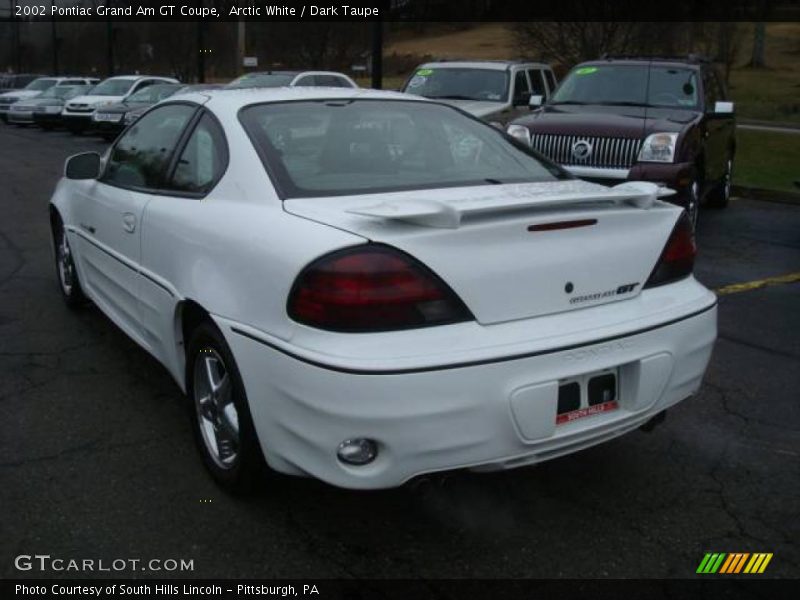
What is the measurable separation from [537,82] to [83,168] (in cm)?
985

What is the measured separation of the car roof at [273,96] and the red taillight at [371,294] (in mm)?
1271

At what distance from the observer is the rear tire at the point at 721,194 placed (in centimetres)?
1070

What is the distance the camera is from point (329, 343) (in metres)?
2.65

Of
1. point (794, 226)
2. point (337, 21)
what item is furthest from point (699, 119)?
point (337, 21)

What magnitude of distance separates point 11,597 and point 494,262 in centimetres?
188

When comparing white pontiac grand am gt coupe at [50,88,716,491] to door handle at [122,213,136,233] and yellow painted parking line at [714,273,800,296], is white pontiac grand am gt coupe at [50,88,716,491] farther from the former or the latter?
yellow painted parking line at [714,273,800,296]

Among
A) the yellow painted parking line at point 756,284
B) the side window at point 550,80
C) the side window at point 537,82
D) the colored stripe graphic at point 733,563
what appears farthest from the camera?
the side window at point 550,80

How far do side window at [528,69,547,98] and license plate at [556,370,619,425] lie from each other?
35.2ft

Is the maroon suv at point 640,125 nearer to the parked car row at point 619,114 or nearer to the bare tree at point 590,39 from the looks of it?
the parked car row at point 619,114

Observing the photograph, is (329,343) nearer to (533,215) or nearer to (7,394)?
(533,215)

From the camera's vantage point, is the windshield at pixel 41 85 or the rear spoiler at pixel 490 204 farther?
the windshield at pixel 41 85

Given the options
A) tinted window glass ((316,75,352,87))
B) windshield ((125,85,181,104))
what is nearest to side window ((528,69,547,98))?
tinted window glass ((316,75,352,87))

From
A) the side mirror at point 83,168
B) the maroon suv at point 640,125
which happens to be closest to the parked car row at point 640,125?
the maroon suv at point 640,125

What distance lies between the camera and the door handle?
401 centimetres
